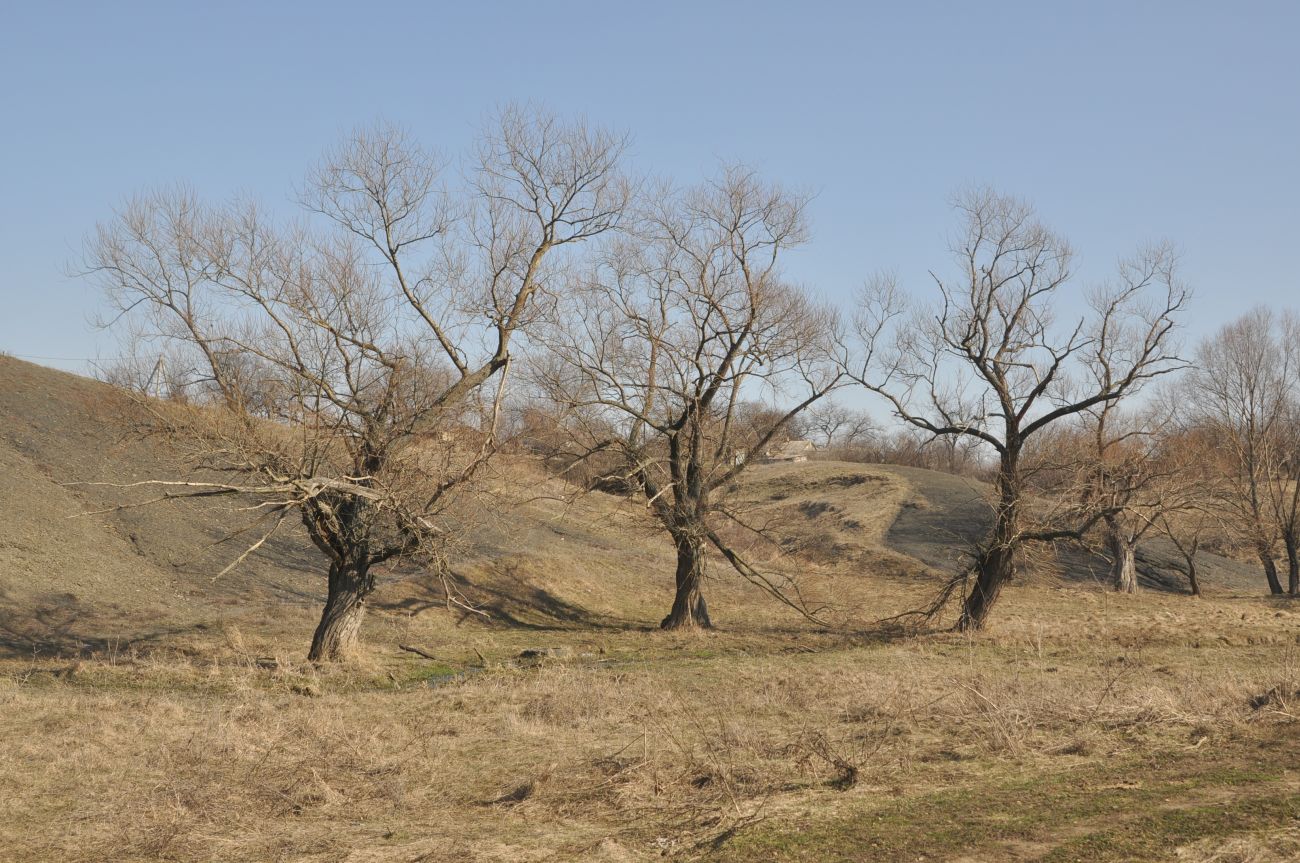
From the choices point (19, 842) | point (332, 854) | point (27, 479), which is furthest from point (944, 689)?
point (27, 479)

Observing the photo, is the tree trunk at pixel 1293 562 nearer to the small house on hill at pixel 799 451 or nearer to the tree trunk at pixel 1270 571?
the tree trunk at pixel 1270 571

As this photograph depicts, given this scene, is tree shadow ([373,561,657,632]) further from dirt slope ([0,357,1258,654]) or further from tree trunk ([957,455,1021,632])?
tree trunk ([957,455,1021,632])

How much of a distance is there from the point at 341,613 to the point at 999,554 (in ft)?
45.8

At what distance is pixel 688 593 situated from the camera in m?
24.5

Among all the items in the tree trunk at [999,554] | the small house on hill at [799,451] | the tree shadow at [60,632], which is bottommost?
the tree shadow at [60,632]

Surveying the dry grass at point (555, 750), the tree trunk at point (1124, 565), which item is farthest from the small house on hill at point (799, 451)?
the dry grass at point (555, 750)

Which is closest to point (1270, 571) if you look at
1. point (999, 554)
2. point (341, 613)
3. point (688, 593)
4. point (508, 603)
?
point (999, 554)

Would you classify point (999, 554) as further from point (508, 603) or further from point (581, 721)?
point (581, 721)

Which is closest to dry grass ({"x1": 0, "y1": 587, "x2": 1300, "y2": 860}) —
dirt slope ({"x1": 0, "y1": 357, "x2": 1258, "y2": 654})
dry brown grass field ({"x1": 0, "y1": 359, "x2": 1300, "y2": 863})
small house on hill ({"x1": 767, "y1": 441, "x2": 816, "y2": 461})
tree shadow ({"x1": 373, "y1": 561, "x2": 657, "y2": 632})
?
dry brown grass field ({"x1": 0, "y1": 359, "x2": 1300, "y2": 863})

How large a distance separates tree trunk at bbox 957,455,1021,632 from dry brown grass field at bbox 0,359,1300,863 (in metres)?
0.89

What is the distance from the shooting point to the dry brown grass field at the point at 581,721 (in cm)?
759

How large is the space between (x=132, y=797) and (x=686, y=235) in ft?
55.0

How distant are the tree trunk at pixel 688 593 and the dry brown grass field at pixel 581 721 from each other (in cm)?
73

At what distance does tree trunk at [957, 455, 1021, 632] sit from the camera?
21844 millimetres
